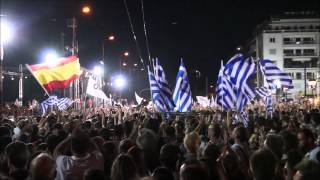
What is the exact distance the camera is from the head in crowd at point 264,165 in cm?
593

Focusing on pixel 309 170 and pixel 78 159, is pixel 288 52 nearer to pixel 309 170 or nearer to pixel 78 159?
pixel 78 159

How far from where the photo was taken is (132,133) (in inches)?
420

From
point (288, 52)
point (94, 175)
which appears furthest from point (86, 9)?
point (288, 52)

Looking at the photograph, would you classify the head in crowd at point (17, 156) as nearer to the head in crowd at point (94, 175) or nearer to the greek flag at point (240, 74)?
the head in crowd at point (94, 175)

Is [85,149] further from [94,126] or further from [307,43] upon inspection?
[307,43]

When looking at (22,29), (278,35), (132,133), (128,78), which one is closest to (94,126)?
(132,133)

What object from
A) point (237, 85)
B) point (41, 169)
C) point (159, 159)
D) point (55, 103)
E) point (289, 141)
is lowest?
point (159, 159)

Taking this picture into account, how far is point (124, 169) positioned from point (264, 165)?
1.70 m

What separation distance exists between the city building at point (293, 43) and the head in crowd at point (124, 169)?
96833mm

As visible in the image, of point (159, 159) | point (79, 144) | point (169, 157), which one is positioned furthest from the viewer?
point (159, 159)

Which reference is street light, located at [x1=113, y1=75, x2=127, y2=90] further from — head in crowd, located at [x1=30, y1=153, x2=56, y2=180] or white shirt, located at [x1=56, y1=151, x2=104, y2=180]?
head in crowd, located at [x1=30, y1=153, x2=56, y2=180]

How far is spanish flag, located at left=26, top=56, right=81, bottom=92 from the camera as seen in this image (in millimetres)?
19141

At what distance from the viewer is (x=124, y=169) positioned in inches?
221

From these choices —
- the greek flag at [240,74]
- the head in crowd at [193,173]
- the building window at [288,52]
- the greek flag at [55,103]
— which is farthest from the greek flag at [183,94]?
the building window at [288,52]
